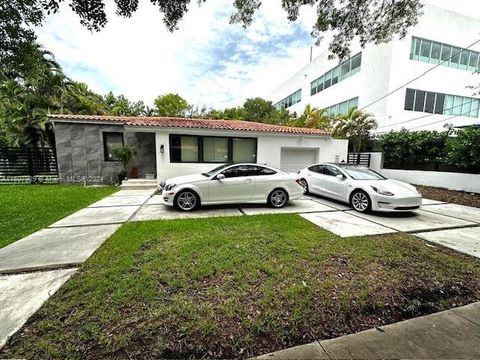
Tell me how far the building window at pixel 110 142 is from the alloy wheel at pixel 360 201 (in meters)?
11.1

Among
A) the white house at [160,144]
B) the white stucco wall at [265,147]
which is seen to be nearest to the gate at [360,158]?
the white stucco wall at [265,147]

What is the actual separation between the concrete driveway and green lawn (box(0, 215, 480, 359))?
0.74 metres

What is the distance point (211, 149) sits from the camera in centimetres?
1121

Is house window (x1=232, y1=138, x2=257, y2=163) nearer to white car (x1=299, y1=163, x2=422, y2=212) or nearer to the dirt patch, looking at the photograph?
white car (x1=299, y1=163, x2=422, y2=212)

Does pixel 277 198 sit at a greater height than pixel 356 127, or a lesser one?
lesser

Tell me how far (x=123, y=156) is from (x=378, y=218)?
35.3ft

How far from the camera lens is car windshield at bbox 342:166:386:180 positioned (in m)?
6.79

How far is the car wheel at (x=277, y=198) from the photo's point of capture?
6812mm

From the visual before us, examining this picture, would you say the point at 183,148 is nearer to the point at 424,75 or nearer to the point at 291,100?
the point at 424,75

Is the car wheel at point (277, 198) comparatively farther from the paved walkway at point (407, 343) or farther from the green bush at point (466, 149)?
the green bush at point (466, 149)

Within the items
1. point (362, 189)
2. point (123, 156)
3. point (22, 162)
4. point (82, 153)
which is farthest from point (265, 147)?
point (22, 162)

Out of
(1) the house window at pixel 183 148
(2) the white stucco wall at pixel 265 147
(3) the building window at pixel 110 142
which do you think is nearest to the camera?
(2) the white stucco wall at pixel 265 147

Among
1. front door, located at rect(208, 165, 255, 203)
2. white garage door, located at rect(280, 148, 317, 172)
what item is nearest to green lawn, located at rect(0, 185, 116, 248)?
front door, located at rect(208, 165, 255, 203)

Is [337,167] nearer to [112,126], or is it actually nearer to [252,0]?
[252,0]
